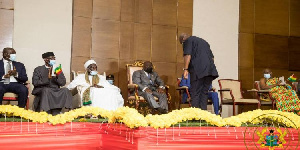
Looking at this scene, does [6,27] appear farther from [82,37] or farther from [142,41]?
[142,41]

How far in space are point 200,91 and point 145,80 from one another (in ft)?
5.87

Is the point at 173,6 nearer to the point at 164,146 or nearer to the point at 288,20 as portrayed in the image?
the point at 288,20

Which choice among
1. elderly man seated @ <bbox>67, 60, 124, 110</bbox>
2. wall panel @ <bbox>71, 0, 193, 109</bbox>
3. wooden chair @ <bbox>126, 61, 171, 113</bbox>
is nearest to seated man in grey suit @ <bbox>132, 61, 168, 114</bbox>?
wooden chair @ <bbox>126, 61, 171, 113</bbox>

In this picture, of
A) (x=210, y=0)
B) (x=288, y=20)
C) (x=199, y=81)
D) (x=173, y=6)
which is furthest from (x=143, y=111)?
(x=288, y=20)

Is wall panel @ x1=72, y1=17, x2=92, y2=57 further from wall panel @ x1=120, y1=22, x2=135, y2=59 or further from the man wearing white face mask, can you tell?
the man wearing white face mask

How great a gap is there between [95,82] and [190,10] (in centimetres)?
311

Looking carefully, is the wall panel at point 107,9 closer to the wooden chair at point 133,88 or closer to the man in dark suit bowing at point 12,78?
the wooden chair at point 133,88

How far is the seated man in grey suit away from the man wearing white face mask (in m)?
1.33

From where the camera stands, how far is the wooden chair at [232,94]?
743cm

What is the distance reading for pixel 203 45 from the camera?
561 cm

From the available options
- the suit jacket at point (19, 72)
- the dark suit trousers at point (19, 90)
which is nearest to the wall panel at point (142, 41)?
the suit jacket at point (19, 72)

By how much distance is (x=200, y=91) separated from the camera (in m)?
5.52

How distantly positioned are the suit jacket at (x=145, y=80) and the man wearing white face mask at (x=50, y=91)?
4.41 feet

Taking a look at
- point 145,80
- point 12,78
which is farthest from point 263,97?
point 12,78
